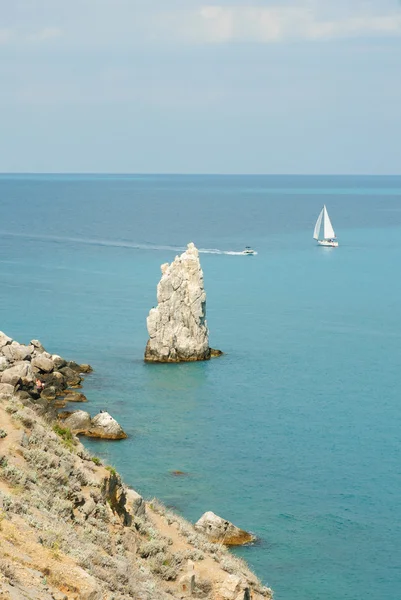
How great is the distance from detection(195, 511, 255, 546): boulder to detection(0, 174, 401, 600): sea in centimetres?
64

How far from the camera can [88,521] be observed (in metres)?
25.3

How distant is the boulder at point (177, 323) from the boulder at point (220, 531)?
32437 mm

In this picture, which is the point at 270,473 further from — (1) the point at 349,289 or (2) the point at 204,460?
(1) the point at 349,289

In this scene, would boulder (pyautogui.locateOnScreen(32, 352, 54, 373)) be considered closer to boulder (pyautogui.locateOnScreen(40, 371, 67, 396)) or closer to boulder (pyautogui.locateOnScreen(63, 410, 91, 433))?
boulder (pyautogui.locateOnScreen(40, 371, 67, 396))

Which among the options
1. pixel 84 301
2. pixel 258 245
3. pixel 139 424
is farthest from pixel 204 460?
pixel 258 245

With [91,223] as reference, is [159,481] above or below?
below

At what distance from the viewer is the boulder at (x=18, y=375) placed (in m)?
51.8

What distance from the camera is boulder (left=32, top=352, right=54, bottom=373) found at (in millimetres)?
60500

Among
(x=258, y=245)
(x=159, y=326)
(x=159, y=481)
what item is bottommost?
(x=159, y=481)

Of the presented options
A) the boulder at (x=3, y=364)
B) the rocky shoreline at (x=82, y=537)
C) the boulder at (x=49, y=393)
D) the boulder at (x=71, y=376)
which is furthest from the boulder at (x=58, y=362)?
the rocky shoreline at (x=82, y=537)

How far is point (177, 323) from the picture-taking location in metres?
70.2

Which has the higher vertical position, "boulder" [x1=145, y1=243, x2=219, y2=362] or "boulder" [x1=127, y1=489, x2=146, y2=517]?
"boulder" [x1=145, y1=243, x2=219, y2=362]

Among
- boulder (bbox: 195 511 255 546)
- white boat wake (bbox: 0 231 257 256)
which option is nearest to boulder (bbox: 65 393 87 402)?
boulder (bbox: 195 511 255 546)

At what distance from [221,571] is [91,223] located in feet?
525
